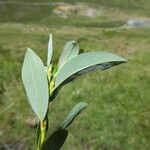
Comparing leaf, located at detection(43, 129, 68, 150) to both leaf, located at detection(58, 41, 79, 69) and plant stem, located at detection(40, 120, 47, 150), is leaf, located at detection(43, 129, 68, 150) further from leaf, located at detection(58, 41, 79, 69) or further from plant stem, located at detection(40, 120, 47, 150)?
leaf, located at detection(58, 41, 79, 69)

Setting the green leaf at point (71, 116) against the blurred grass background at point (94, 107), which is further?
the blurred grass background at point (94, 107)

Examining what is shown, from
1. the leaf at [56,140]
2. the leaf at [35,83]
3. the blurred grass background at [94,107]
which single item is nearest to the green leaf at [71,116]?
the leaf at [56,140]

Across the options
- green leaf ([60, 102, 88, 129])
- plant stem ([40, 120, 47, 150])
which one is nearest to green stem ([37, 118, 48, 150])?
plant stem ([40, 120, 47, 150])

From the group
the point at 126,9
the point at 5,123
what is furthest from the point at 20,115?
the point at 126,9

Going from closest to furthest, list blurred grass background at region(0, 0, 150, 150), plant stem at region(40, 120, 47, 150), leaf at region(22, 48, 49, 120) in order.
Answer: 1. leaf at region(22, 48, 49, 120)
2. plant stem at region(40, 120, 47, 150)
3. blurred grass background at region(0, 0, 150, 150)

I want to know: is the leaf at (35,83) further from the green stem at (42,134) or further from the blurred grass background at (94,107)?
the blurred grass background at (94,107)

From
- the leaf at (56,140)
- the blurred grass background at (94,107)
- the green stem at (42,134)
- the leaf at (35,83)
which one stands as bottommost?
→ the blurred grass background at (94,107)
